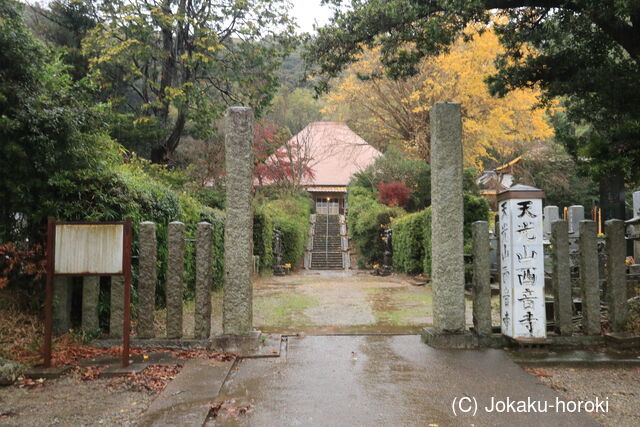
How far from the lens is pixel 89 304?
4.96 m

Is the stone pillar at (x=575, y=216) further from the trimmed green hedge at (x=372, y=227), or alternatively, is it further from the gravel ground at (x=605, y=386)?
the gravel ground at (x=605, y=386)

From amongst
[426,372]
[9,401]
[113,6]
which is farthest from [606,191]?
[113,6]

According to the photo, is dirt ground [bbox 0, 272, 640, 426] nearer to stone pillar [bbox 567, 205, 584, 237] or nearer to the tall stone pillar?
the tall stone pillar

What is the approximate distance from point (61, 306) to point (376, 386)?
351cm

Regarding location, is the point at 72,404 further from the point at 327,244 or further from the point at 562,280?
the point at 327,244

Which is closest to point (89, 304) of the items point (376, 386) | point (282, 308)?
point (376, 386)

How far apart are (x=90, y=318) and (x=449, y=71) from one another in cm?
1778

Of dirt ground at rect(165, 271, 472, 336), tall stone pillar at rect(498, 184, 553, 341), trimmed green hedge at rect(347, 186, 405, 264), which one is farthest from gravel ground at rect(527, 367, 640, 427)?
trimmed green hedge at rect(347, 186, 405, 264)

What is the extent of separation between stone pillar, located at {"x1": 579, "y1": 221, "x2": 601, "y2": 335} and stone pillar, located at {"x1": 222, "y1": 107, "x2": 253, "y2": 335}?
3.61m

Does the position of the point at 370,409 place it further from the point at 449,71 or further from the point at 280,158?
the point at 280,158

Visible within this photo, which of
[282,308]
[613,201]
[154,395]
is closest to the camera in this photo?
[154,395]

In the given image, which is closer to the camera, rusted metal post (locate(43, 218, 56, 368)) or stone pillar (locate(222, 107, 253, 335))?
rusted metal post (locate(43, 218, 56, 368))

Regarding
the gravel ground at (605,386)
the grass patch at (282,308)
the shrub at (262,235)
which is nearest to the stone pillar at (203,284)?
the grass patch at (282,308)

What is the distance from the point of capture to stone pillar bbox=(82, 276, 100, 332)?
194 inches
